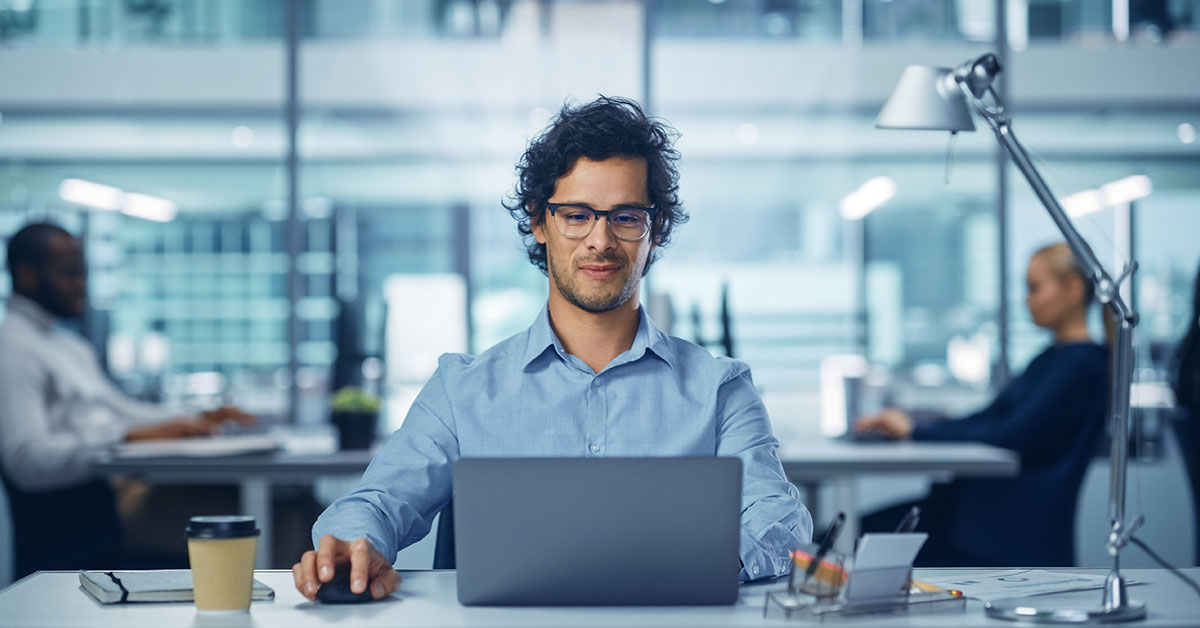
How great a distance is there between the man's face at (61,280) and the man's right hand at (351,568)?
258 centimetres

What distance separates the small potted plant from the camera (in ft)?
12.5

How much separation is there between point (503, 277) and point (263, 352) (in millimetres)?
1165

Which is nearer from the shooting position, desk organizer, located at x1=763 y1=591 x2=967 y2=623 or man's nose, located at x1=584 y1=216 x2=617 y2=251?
desk organizer, located at x1=763 y1=591 x2=967 y2=623

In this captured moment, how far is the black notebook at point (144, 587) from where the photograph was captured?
161 cm

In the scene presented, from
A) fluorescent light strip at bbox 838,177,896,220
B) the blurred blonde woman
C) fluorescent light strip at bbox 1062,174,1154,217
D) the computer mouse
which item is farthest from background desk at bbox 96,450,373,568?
fluorescent light strip at bbox 1062,174,1154,217

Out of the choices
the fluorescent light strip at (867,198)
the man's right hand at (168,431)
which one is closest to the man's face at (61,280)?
the man's right hand at (168,431)

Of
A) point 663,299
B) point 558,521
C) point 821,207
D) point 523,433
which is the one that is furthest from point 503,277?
point 558,521

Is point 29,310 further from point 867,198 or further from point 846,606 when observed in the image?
point 867,198

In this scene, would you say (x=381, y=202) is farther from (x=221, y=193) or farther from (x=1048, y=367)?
(x=1048, y=367)

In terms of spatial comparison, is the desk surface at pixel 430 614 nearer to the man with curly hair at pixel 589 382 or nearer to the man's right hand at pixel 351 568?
the man's right hand at pixel 351 568

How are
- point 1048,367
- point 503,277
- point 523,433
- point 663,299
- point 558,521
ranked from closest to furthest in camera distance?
point 558,521 → point 523,433 → point 663,299 → point 1048,367 → point 503,277

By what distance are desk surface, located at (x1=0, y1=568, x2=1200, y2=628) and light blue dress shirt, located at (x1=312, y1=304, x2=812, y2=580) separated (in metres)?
0.33

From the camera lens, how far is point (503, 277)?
18.1 ft

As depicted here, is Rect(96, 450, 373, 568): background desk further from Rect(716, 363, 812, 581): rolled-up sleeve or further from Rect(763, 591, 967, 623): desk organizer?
Rect(763, 591, 967, 623): desk organizer
